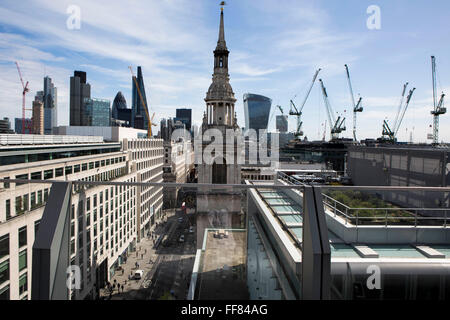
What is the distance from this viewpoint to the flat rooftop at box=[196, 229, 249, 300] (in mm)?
3311

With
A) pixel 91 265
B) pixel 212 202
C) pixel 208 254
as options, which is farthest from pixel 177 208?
pixel 91 265

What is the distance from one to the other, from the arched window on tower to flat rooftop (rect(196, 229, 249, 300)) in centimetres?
3357

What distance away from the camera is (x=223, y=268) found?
3730 millimetres

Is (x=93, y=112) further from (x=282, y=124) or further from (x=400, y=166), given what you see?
(x=400, y=166)

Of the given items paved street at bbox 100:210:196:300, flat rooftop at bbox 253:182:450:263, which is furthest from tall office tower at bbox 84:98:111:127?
flat rooftop at bbox 253:182:450:263

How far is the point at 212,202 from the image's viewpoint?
415 centimetres

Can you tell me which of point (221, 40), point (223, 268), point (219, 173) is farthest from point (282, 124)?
point (223, 268)

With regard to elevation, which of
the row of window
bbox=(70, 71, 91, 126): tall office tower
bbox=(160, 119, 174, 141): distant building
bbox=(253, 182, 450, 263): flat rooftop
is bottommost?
the row of window

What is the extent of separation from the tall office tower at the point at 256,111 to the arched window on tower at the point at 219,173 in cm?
13452

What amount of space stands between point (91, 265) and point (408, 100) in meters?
101

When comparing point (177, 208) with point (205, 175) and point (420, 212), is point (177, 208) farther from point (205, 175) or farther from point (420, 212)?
point (205, 175)

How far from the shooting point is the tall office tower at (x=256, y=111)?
572 feet

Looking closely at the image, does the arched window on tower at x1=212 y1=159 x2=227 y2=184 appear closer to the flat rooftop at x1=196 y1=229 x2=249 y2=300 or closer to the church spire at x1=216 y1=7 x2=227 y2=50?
the church spire at x1=216 y1=7 x2=227 y2=50

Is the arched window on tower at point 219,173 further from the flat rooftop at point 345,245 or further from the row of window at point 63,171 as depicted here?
the flat rooftop at point 345,245
